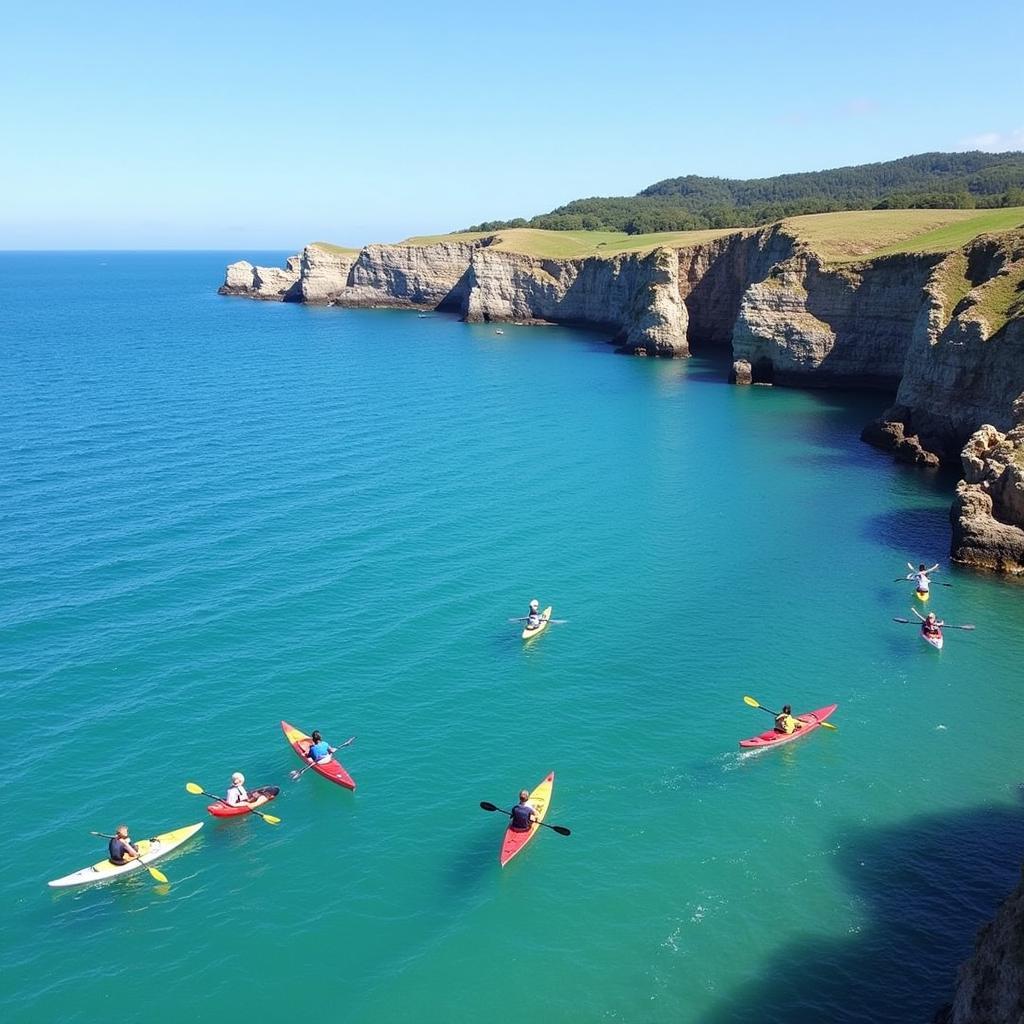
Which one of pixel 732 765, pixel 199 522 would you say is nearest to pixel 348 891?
pixel 732 765

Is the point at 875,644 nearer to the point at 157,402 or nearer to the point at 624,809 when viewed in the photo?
the point at 624,809

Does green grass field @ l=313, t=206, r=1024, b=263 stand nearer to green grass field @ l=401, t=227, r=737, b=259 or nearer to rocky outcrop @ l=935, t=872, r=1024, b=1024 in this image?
green grass field @ l=401, t=227, r=737, b=259

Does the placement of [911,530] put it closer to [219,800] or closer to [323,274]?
[219,800]

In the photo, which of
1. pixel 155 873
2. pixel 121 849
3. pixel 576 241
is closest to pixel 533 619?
pixel 155 873

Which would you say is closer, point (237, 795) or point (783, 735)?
point (237, 795)

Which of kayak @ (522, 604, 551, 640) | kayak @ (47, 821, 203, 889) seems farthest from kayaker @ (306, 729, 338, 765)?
kayak @ (522, 604, 551, 640)

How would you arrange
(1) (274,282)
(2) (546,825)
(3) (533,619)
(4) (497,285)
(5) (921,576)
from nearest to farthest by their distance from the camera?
(2) (546,825) → (3) (533,619) → (5) (921,576) → (4) (497,285) → (1) (274,282)
